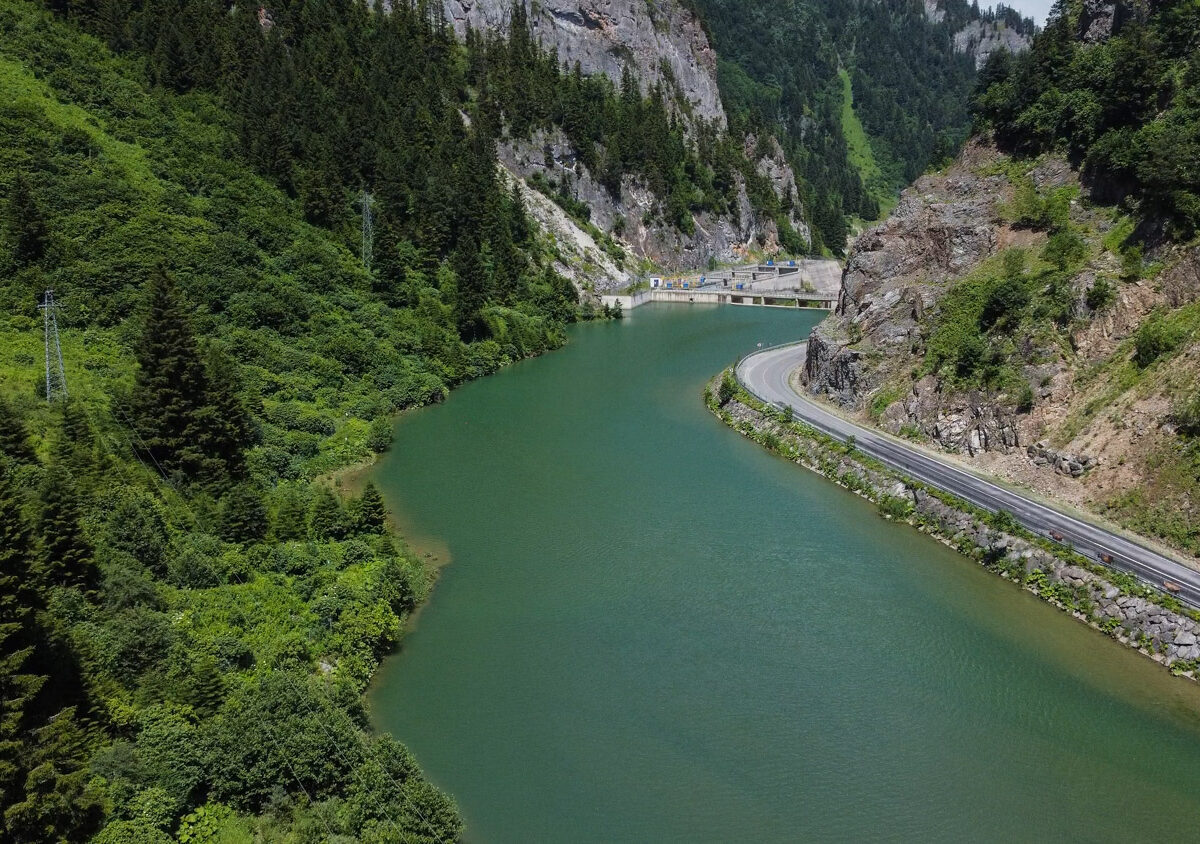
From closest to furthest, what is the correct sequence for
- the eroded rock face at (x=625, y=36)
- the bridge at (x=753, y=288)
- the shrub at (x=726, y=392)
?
the shrub at (x=726, y=392), the bridge at (x=753, y=288), the eroded rock face at (x=625, y=36)

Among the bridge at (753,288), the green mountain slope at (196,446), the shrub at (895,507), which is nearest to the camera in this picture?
the green mountain slope at (196,446)

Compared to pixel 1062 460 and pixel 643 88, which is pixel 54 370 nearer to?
pixel 1062 460

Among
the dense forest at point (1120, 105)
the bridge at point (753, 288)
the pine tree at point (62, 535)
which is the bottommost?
the bridge at point (753, 288)

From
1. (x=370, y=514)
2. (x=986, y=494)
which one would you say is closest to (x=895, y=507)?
(x=986, y=494)

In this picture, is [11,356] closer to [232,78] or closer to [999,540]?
[999,540]

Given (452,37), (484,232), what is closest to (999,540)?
(484,232)

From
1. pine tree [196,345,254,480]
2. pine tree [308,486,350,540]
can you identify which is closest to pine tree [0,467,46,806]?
pine tree [308,486,350,540]

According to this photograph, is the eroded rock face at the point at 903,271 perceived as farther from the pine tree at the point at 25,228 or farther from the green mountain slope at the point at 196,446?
the pine tree at the point at 25,228

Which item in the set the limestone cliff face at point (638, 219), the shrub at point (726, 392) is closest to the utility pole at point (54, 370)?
the shrub at point (726, 392)
